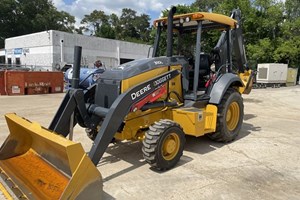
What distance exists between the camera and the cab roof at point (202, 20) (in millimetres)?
5559

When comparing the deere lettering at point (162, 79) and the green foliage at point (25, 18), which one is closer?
the deere lettering at point (162, 79)

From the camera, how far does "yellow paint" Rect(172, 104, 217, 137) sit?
17.0 ft

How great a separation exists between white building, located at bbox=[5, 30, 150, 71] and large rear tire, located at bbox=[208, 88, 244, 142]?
20.3m

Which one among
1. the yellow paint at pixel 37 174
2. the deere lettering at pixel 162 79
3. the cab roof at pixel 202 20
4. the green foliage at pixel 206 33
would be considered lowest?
the yellow paint at pixel 37 174

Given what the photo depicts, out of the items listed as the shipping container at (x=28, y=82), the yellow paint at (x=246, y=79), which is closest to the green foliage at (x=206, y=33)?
the yellow paint at (x=246, y=79)

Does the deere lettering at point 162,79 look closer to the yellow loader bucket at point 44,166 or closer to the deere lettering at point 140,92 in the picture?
the deere lettering at point 140,92

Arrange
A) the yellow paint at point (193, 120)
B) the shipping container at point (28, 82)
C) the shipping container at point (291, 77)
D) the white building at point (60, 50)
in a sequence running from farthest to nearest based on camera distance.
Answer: the white building at point (60, 50) < the shipping container at point (291, 77) < the shipping container at point (28, 82) < the yellow paint at point (193, 120)

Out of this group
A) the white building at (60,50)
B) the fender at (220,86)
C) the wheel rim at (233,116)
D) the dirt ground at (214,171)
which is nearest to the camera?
the dirt ground at (214,171)

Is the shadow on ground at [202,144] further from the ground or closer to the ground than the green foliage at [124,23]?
closer to the ground

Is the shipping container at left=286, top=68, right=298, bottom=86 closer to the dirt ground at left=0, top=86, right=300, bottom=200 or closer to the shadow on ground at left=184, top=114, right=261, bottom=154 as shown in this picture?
the dirt ground at left=0, top=86, right=300, bottom=200

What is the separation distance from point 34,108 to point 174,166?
777 cm

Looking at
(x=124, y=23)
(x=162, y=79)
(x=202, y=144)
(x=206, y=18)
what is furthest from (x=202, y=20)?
(x=124, y=23)

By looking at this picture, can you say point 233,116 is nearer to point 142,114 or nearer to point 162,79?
point 162,79

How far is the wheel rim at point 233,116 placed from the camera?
21.3 feet
